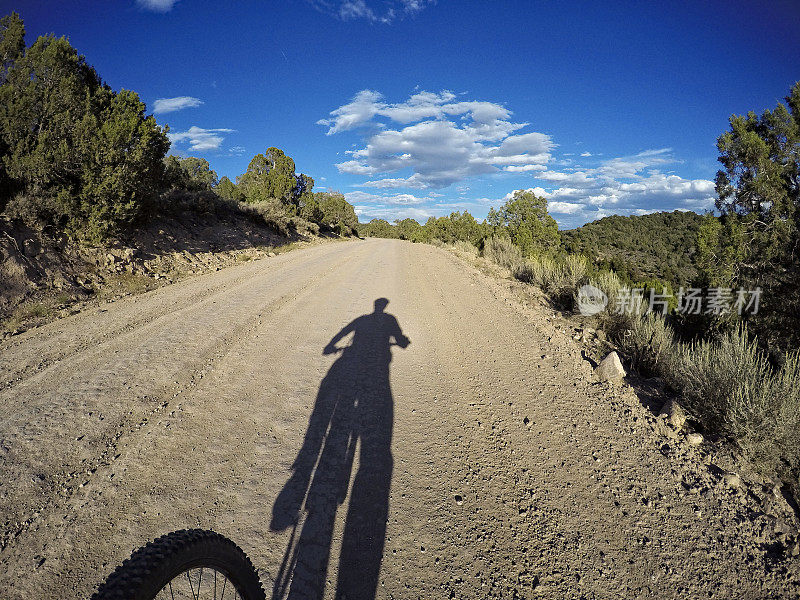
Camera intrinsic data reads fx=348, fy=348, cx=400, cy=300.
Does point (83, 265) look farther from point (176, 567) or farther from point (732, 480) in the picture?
point (732, 480)

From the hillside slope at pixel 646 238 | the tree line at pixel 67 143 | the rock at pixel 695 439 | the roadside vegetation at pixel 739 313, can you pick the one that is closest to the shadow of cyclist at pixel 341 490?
the rock at pixel 695 439

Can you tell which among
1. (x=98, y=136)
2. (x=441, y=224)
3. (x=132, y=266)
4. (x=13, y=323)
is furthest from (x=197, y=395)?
(x=441, y=224)

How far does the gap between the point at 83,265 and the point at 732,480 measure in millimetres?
12714

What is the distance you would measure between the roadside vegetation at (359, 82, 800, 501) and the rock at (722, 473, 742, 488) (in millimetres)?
305

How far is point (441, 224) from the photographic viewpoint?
50.5 m

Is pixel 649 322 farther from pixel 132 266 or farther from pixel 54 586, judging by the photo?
pixel 132 266

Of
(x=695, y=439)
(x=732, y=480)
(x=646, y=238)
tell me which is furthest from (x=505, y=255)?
(x=646, y=238)

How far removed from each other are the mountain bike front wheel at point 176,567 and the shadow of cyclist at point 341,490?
0.44 m

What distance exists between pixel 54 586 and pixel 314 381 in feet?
9.20

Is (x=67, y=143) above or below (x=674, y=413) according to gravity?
above

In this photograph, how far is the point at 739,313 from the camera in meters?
7.54

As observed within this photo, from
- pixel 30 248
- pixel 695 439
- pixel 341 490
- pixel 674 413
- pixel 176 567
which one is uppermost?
pixel 30 248

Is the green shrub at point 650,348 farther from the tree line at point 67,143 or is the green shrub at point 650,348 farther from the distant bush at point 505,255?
the tree line at point 67,143

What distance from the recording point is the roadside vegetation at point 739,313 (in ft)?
10.8
